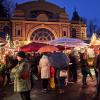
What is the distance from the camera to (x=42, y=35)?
63969mm

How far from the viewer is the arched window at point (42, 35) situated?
6377 cm

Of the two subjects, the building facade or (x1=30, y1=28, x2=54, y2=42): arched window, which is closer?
the building facade

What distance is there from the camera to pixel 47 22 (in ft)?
212

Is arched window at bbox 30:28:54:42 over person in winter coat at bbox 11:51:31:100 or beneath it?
over

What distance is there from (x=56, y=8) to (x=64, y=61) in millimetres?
51446

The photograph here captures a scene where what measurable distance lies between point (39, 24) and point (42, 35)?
1882 millimetres

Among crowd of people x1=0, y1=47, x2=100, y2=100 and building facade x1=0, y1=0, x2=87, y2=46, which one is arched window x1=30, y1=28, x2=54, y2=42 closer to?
building facade x1=0, y1=0, x2=87, y2=46

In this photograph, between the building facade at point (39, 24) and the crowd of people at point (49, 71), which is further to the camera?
the building facade at point (39, 24)

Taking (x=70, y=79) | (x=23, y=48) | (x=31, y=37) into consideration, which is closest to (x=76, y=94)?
(x=70, y=79)

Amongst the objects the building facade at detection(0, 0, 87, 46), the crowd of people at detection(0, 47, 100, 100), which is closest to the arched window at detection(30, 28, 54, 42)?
the building facade at detection(0, 0, 87, 46)

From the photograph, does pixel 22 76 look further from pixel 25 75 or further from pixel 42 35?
pixel 42 35

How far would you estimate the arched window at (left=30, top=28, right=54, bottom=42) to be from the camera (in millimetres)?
63772

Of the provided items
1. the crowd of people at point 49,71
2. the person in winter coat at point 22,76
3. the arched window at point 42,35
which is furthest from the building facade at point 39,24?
the person in winter coat at point 22,76

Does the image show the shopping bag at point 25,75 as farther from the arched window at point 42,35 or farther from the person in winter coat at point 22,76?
the arched window at point 42,35
